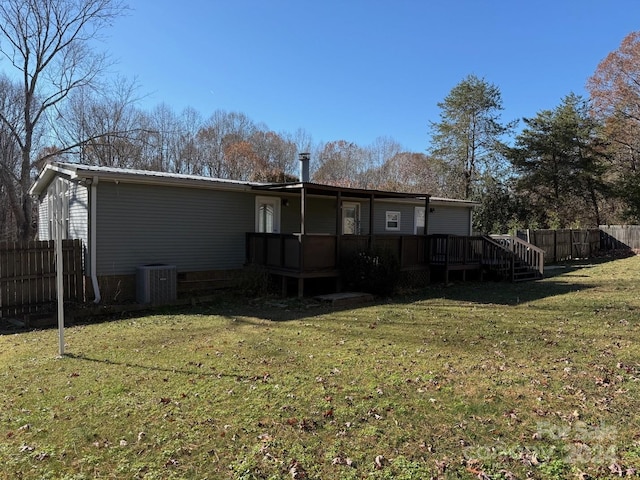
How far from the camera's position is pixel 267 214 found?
13.0 m

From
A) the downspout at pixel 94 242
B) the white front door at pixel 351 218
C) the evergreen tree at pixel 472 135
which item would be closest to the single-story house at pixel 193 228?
the downspout at pixel 94 242

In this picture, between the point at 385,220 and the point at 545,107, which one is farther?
the point at 545,107

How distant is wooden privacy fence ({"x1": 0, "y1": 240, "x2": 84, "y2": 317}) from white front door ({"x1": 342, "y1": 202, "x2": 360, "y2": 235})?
8360 millimetres

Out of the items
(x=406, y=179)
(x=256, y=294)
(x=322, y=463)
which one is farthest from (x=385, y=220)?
(x=406, y=179)

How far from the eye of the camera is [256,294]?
10.8 m

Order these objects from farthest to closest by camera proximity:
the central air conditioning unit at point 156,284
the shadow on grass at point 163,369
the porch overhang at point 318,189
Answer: the porch overhang at point 318,189
the central air conditioning unit at point 156,284
the shadow on grass at point 163,369

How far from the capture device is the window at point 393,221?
53.7ft

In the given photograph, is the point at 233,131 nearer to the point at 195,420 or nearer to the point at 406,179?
the point at 406,179

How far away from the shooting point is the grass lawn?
302 cm

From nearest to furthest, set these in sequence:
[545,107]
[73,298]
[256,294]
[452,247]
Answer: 1. [73,298]
2. [256,294]
3. [452,247]
4. [545,107]

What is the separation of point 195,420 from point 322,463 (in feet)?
4.17

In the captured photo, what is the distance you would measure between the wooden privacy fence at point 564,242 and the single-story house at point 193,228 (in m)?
9.34

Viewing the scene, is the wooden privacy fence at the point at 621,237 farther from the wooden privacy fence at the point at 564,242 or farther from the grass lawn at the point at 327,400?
the grass lawn at the point at 327,400

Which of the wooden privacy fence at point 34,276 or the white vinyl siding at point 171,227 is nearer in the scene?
the wooden privacy fence at point 34,276
